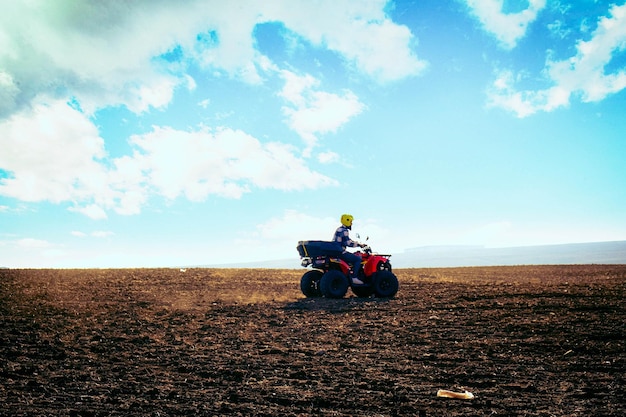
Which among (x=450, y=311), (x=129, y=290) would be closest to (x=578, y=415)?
(x=450, y=311)

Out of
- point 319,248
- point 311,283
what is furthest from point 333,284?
point 319,248

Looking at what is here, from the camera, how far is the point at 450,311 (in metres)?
11.2

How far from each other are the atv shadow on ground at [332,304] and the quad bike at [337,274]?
331 millimetres

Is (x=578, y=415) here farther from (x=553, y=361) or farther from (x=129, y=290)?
(x=129, y=290)

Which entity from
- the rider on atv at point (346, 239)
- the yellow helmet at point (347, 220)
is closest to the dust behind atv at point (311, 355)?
the rider on atv at point (346, 239)

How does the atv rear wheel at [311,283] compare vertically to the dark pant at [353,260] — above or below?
below

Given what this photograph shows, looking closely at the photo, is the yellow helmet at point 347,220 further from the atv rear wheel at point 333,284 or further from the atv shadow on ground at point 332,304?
the atv shadow on ground at point 332,304

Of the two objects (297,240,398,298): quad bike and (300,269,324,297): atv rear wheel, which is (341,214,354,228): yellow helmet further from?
(300,269,324,297): atv rear wheel

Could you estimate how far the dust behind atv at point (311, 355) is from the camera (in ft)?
16.7

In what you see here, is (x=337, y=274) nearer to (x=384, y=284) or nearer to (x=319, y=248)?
(x=319, y=248)

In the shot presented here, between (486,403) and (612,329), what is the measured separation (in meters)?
5.25

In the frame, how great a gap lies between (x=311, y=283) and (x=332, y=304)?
162cm

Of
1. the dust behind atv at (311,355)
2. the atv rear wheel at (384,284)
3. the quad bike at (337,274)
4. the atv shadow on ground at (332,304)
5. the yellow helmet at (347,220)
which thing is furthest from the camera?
the atv rear wheel at (384,284)

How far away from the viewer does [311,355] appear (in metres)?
7.24
